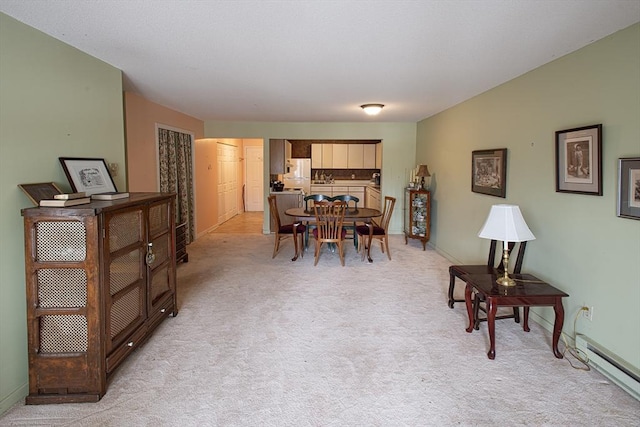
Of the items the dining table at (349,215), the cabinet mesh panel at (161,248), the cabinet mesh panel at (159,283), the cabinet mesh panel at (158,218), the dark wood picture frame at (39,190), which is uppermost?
the dark wood picture frame at (39,190)

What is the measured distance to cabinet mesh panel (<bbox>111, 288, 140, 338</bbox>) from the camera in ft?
7.88

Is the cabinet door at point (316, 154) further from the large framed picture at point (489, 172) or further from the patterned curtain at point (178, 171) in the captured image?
the large framed picture at point (489, 172)

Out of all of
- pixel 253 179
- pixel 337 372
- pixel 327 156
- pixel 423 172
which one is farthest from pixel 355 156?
pixel 337 372

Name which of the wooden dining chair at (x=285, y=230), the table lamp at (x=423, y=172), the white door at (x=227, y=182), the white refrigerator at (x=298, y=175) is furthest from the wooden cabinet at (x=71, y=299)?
the white refrigerator at (x=298, y=175)

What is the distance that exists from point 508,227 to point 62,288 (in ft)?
9.92

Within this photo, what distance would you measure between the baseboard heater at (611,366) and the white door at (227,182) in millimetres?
7327

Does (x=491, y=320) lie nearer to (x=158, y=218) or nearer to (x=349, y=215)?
(x=158, y=218)

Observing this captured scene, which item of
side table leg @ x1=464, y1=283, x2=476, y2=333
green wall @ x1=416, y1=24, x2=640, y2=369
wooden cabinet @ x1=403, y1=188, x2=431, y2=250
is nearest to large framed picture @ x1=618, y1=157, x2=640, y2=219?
green wall @ x1=416, y1=24, x2=640, y2=369

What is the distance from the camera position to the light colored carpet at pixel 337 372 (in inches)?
82.7

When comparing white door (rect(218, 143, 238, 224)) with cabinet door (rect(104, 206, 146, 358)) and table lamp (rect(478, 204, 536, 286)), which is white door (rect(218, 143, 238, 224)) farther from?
table lamp (rect(478, 204, 536, 286))

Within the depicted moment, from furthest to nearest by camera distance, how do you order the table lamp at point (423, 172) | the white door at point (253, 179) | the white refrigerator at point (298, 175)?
the white door at point (253, 179)
the white refrigerator at point (298, 175)
the table lamp at point (423, 172)

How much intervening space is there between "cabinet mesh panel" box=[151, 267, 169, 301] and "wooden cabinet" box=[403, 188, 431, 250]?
14.2 ft

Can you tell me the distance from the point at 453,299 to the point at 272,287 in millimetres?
1978

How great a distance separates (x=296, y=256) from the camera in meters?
5.59
